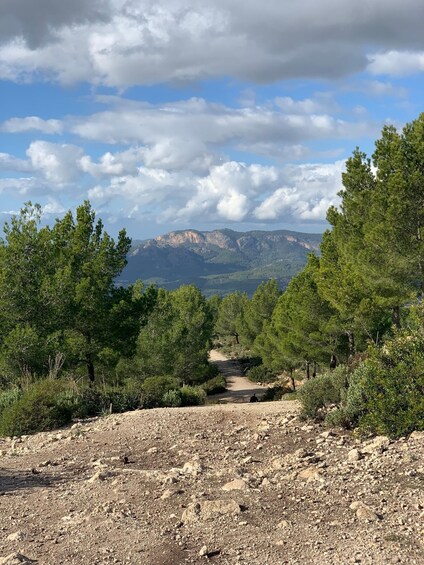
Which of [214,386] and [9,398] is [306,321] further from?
[214,386]

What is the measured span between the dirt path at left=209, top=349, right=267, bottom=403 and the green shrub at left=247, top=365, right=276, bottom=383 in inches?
22.6

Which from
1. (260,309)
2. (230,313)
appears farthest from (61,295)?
(230,313)

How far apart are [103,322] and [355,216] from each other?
11394 millimetres

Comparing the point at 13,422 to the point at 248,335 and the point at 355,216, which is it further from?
the point at 248,335

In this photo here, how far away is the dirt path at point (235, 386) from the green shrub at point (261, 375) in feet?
1.88

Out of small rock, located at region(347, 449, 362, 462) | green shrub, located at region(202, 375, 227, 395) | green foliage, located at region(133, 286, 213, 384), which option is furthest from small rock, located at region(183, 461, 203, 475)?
green shrub, located at region(202, 375, 227, 395)

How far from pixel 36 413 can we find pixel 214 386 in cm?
2855

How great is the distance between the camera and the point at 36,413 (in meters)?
12.5

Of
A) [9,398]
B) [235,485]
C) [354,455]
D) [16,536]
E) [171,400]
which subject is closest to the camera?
[16,536]

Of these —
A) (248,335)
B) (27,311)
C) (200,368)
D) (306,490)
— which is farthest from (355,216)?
(248,335)

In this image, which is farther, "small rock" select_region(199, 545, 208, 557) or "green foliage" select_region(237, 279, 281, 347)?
"green foliage" select_region(237, 279, 281, 347)

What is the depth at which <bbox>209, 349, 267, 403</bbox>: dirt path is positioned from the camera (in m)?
36.2

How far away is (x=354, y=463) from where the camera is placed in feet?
25.6

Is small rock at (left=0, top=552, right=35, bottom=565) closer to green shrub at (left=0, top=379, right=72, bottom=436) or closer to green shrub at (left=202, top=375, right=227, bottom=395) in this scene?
green shrub at (left=0, top=379, right=72, bottom=436)
